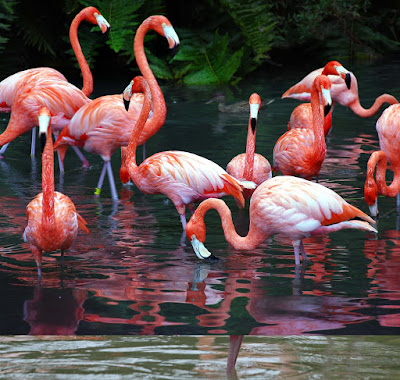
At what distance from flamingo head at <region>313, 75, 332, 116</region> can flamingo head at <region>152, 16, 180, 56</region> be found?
0.98 m

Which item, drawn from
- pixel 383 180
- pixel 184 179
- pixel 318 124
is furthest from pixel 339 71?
pixel 184 179

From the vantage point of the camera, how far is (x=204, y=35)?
998 cm

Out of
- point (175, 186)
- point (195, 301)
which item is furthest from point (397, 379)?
point (175, 186)

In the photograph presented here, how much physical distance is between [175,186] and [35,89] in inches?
75.0

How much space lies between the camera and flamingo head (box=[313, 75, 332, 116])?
15.0 ft

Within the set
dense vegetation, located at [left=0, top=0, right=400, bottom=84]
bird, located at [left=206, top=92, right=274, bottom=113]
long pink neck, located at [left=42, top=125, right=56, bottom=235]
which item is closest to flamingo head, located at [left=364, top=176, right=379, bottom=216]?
long pink neck, located at [left=42, top=125, right=56, bottom=235]

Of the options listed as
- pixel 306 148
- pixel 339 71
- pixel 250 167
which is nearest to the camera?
pixel 250 167

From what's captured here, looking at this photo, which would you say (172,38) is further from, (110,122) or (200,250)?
(200,250)

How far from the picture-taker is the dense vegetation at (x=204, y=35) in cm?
945

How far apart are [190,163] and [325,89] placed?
1.08 m

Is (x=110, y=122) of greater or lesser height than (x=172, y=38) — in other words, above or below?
below

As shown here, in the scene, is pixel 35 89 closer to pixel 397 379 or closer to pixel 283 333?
pixel 283 333

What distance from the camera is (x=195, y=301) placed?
10.9ft

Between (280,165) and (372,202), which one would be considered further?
(280,165)
